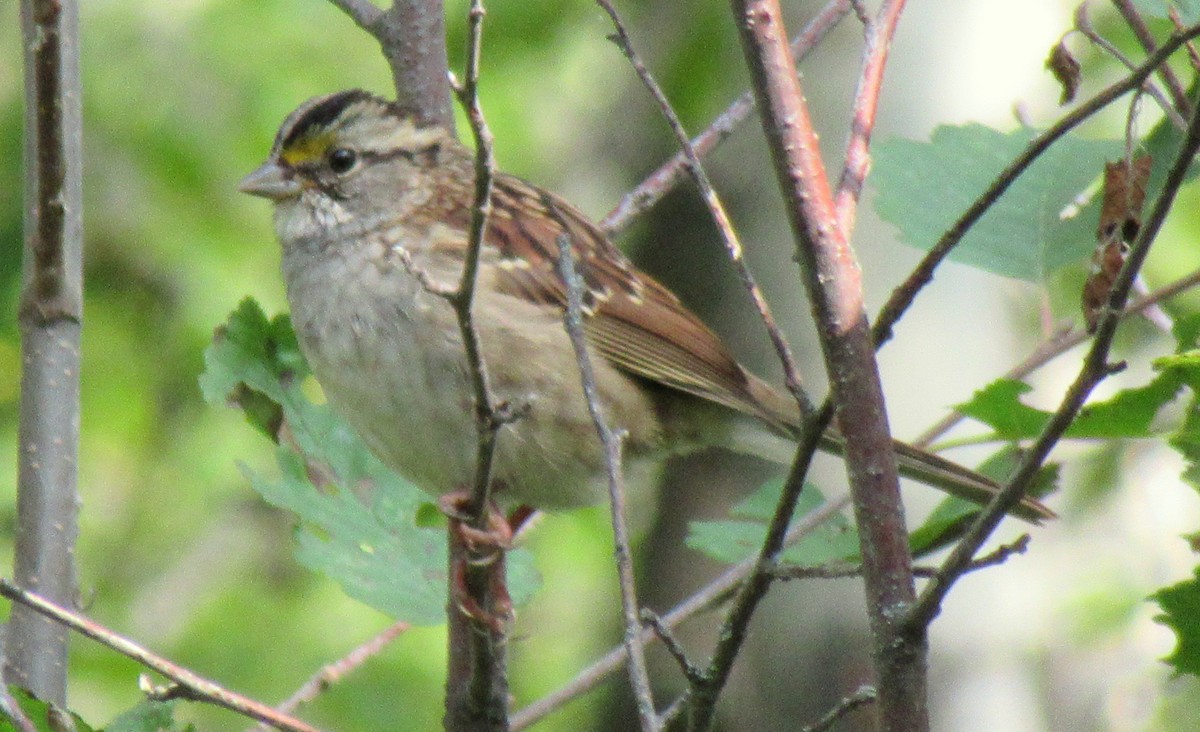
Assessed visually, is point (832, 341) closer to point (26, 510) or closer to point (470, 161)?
point (26, 510)

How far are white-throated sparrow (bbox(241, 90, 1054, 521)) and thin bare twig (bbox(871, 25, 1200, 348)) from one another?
3.83 ft

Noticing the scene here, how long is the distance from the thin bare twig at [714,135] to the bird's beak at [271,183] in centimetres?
58

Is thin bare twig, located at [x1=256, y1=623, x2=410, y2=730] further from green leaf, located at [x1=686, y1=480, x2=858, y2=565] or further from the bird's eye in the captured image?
the bird's eye

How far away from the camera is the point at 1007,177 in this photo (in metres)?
1.38

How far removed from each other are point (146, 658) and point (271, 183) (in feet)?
4.99

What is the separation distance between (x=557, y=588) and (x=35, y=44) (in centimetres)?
475

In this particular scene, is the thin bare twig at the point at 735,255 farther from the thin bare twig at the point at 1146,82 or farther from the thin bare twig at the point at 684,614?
the thin bare twig at the point at 684,614

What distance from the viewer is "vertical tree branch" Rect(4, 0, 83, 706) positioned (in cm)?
212

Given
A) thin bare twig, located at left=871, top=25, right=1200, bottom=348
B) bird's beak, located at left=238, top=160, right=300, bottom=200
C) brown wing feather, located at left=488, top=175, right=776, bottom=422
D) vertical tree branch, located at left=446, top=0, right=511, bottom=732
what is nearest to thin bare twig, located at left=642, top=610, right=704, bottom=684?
vertical tree branch, located at left=446, top=0, right=511, bottom=732

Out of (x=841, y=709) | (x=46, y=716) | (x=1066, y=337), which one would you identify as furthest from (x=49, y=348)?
(x=1066, y=337)

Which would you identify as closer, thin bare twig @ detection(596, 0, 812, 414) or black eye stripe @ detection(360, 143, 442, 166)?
thin bare twig @ detection(596, 0, 812, 414)

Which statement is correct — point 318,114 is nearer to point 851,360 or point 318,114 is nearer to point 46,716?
point 46,716

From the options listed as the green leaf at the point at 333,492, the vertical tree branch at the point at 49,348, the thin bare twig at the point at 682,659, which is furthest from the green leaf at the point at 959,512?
the vertical tree branch at the point at 49,348

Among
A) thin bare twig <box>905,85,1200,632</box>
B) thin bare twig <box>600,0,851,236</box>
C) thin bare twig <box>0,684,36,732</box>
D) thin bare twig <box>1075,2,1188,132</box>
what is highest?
thin bare twig <box>600,0,851,236</box>
